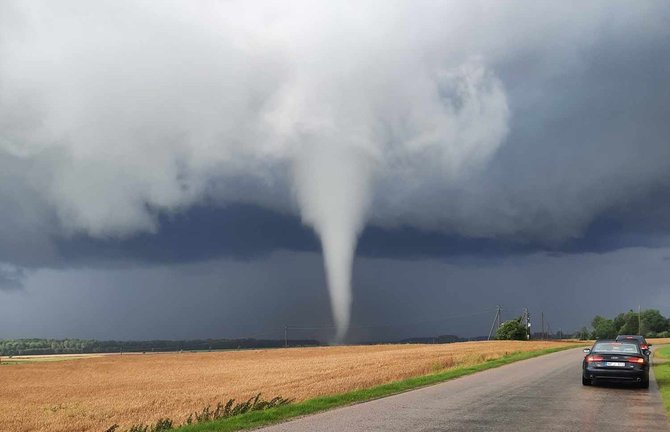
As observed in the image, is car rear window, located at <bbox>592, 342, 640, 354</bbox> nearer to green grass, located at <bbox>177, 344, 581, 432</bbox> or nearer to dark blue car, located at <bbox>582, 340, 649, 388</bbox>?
dark blue car, located at <bbox>582, 340, 649, 388</bbox>

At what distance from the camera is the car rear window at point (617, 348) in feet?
74.2

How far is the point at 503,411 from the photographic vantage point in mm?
16016

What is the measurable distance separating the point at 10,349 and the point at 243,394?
200682 millimetres

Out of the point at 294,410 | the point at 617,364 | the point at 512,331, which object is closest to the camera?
the point at 294,410

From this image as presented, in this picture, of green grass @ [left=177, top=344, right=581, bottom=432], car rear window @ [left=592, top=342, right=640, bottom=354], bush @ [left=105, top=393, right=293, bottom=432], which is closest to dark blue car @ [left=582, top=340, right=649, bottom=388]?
car rear window @ [left=592, top=342, right=640, bottom=354]

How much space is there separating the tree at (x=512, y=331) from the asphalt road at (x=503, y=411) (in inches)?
4073

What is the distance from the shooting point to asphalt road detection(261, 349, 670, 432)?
13.6 meters

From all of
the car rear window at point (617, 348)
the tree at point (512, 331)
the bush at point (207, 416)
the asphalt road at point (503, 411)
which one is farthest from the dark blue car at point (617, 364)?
the tree at point (512, 331)

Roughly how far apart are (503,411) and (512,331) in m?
113

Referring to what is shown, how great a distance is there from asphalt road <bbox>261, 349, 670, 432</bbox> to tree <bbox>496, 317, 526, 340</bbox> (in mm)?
103453

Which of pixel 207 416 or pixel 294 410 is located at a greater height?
pixel 294 410

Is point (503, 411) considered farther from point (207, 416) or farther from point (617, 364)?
point (617, 364)

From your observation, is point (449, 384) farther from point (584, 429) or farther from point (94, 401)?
point (94, 401)

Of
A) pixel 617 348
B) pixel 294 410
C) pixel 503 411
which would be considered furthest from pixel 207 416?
pixel 617 348
